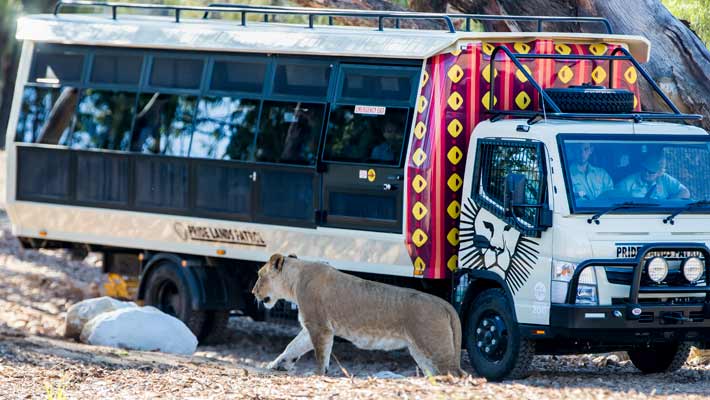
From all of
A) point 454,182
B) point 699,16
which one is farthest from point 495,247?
point 699,16

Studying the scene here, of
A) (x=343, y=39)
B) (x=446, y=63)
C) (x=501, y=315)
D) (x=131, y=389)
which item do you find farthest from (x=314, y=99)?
(x=131, y=389)

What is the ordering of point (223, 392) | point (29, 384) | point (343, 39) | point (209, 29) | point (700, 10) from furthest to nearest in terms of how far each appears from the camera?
point (700, 10) < point (209, 29) < point (343, 39) < point (29, 384) < point (223, 392)

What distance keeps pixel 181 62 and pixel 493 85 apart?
13.4ft

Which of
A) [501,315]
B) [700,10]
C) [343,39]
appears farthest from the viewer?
[700,10]

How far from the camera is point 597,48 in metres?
13.5

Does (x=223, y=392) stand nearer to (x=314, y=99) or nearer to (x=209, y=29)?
(x=314, y=99)

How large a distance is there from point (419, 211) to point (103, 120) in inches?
190

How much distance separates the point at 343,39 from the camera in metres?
13.8

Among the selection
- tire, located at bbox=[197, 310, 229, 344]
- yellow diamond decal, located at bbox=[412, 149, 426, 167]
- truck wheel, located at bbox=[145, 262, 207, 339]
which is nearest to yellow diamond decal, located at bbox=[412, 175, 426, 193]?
yellow diamond decal, located at bbox=[412, 149, 426, 167]

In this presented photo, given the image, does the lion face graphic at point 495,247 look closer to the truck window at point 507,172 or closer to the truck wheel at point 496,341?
the truck window at point 507,172

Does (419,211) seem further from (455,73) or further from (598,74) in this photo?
(598,74)

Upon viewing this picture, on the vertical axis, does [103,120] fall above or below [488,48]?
below

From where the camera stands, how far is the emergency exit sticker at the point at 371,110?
43.4ft

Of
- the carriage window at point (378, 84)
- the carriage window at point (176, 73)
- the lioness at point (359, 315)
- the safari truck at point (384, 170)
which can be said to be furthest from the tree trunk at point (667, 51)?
the lioness at point (359, 315)
